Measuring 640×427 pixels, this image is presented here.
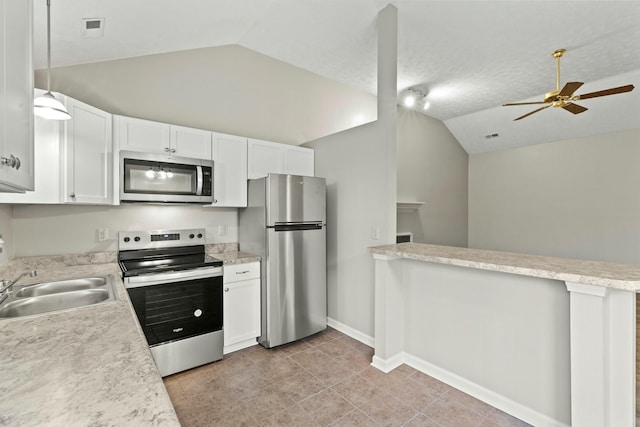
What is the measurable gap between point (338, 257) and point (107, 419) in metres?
2.80

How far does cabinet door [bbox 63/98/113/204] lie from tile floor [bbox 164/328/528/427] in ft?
5.39

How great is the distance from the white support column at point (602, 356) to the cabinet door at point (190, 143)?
3007 millimetres

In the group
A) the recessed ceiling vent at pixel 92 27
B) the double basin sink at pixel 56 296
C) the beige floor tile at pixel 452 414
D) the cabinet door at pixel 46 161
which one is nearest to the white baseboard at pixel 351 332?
the beige floor tile at pixel 452 414

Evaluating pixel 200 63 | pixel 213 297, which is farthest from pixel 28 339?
pixel 200 63

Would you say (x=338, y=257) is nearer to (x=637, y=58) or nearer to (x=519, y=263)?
(x=519, y=263)

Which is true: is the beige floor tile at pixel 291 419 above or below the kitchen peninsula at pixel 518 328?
below

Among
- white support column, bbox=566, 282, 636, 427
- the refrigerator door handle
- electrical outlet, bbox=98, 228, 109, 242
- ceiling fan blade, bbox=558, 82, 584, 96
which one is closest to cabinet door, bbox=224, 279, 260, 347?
the refrigerator door handle

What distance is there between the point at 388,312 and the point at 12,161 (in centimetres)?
246

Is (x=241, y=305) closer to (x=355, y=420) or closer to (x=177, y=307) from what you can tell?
(x=177, y=307)

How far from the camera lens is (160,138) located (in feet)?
8.53

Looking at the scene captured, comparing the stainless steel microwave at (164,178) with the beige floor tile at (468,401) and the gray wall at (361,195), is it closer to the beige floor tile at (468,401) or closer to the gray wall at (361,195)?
the gray wall at (361,195)

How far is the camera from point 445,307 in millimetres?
2332

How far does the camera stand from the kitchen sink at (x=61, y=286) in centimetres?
168

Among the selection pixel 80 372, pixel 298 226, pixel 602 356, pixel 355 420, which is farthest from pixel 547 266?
pixel 80 372
